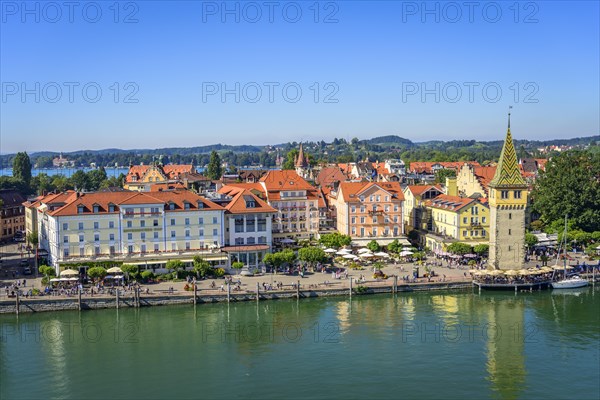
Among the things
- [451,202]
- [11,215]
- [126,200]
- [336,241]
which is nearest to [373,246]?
[336,241]

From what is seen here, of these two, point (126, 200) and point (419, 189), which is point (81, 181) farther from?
point (126, 200)

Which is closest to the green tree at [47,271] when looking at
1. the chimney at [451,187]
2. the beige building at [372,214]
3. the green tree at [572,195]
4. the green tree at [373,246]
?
the green tree at [373,246]

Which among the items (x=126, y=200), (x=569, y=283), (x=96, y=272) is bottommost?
(x=569, y=283)

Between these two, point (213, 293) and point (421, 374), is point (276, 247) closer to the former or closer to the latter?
point (213, 293)

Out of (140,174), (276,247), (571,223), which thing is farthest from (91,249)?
(140,174)

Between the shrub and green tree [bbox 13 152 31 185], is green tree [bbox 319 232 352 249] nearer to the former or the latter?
the shrub

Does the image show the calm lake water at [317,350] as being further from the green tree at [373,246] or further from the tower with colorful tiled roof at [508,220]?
the green tree at [373,246]
